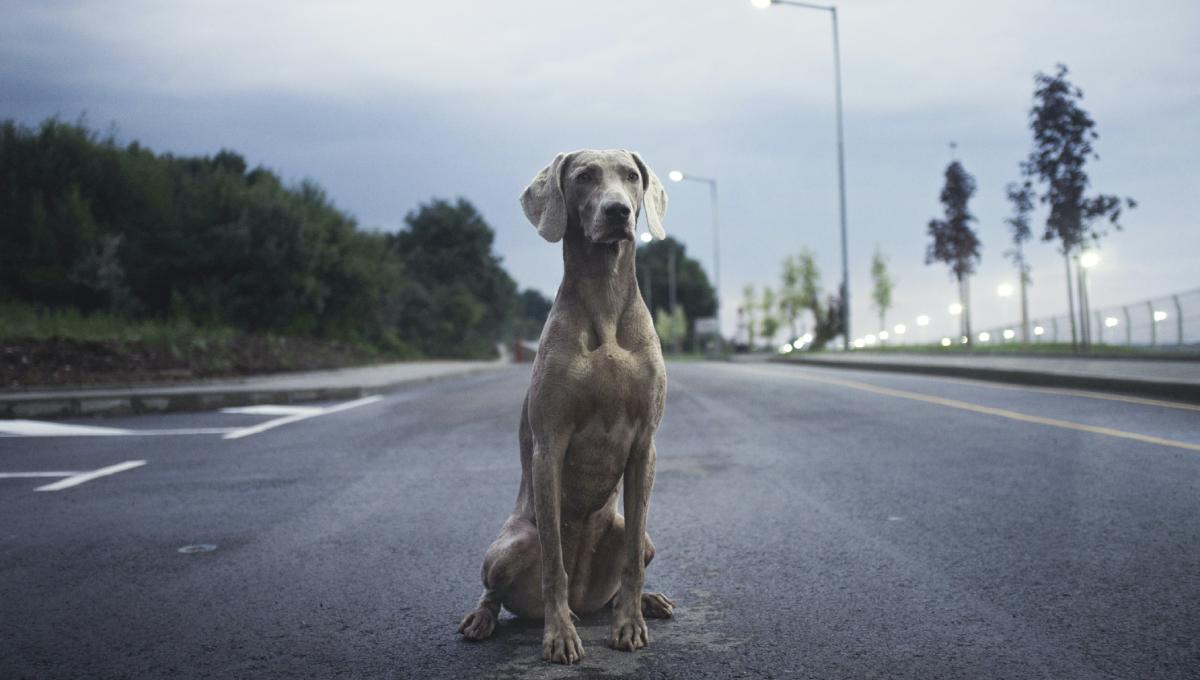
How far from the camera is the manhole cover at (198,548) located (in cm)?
467

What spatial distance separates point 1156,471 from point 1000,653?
Result: 3.99 metres

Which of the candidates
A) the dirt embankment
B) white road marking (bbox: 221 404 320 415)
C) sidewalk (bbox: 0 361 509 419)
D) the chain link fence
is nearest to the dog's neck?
white road marking (bbox: 221 404 320 415)

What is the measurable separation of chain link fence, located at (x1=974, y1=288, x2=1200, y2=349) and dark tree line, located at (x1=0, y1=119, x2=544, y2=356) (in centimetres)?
2304

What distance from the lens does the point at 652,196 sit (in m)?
3.25

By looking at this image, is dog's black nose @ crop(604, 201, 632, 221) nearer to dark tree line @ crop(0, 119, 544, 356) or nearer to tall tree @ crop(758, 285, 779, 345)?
dark tree line @ crop(0, 119, 544, 356)

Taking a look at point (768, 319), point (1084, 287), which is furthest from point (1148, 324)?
point (768, 319)

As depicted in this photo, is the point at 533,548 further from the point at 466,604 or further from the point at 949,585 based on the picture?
the point at 949,585

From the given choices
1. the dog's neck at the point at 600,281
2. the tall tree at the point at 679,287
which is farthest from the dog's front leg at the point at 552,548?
the tall tree at the point at 679,287

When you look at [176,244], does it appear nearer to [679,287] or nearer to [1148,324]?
[1148,324]

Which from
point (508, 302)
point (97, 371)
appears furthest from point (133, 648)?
point (508, 302)

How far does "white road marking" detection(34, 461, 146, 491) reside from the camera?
6727 millimetres

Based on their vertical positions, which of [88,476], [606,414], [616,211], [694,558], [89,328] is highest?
[89,328]

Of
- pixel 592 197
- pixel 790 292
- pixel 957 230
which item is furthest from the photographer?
pixel 790 292

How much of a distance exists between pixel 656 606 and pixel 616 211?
155 centimetres
